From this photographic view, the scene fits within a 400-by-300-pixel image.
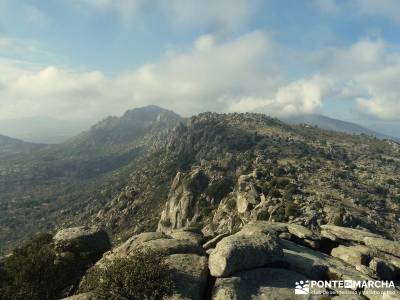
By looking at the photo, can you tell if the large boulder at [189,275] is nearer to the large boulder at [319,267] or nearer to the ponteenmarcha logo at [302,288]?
the ponteenmarcha logo at [302,288]

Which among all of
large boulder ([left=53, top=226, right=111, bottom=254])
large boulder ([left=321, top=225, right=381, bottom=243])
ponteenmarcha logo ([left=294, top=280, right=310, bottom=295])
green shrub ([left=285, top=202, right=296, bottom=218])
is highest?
large boulder ([left=321, top=225, right=381, bottom=243])

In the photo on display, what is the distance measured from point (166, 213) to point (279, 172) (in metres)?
48.2

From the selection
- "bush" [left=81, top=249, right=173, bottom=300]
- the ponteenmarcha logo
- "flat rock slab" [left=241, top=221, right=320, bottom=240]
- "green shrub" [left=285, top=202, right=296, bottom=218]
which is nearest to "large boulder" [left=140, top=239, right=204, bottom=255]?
"bush" [left=81, top=249, right=173, bottom=300]

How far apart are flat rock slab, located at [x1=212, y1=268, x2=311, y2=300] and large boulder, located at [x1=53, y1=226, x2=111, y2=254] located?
21.5 m

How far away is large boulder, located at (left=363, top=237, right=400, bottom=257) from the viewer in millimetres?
42062

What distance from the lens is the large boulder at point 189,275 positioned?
26.8 metres

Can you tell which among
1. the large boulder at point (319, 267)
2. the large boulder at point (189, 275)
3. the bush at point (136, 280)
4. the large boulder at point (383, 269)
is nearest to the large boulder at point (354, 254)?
the large boulder at point (383, 269)

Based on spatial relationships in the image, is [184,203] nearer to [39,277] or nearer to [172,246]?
[39,277]

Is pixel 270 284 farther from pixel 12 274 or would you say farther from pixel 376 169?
pixel 376 169

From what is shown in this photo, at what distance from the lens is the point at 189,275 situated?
94.9 ft

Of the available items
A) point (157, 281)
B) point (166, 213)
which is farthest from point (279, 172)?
point (157, 281)

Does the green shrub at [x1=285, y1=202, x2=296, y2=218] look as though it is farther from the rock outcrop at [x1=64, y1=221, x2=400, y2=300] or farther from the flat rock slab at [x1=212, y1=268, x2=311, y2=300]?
the flat rock slab at [x1=212, y1=268, x2=311, y2=300]

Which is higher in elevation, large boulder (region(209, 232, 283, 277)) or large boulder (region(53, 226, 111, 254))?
large boulder (region(209, 232, 283, 277))

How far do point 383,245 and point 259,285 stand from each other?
73.5 ft
